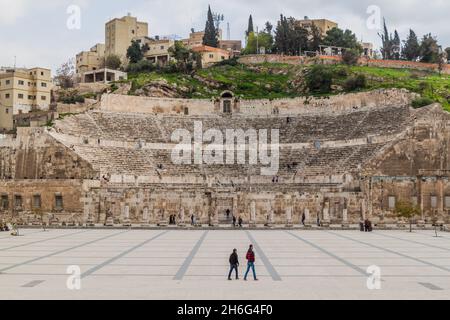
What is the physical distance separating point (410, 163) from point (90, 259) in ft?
101

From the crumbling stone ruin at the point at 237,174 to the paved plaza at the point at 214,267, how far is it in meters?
11.3

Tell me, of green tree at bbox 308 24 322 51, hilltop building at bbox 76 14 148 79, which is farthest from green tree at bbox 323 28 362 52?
hilltop building at bbox 76 14 148 79

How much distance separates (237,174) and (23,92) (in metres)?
38.8

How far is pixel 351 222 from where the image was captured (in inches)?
1628

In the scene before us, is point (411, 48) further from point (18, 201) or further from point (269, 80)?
point (18, 201)

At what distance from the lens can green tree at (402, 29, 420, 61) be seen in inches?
3741

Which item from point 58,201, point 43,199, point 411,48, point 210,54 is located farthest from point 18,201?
point 411,48

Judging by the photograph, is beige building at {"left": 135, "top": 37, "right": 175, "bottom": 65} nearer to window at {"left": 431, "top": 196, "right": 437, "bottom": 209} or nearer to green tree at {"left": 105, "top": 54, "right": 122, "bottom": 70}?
green tree at {"left": 105, "top": 54, "right": 122, "bottom": 70}

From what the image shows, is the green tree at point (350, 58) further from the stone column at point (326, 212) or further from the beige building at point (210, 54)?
the stone column at point (326, 212)

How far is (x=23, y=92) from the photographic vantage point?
75.0 metres

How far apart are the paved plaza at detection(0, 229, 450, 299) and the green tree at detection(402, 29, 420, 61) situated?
71.0 m

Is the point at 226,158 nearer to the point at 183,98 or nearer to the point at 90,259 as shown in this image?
the point at 183,98
